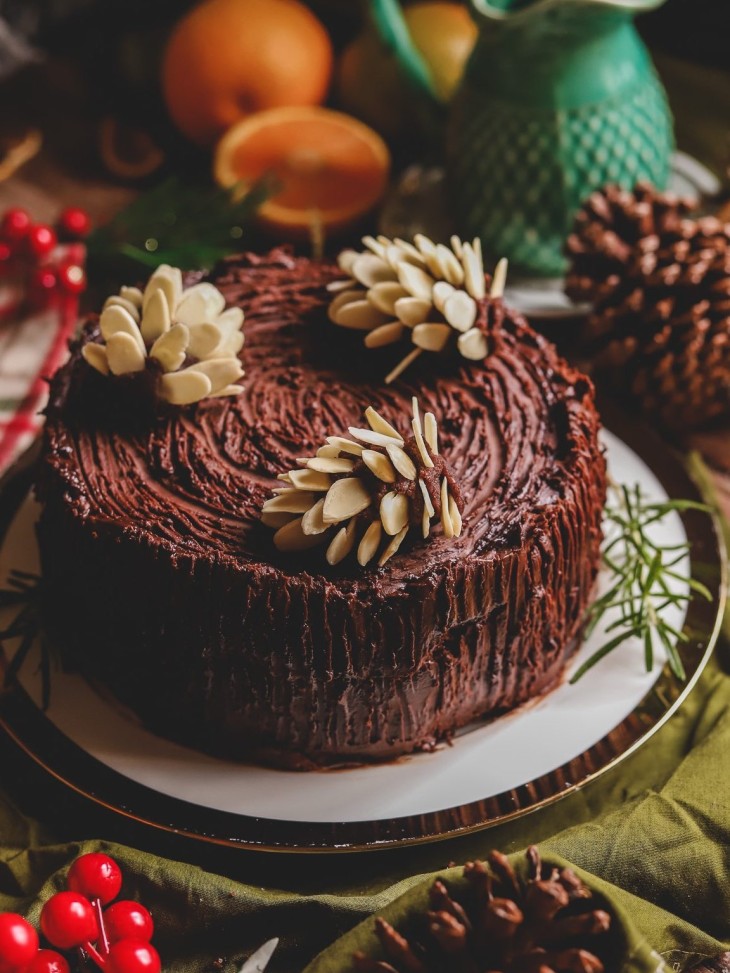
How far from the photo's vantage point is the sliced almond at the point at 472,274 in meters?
1.59

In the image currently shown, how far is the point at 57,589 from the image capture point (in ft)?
5.05

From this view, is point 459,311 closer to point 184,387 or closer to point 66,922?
point 184,387

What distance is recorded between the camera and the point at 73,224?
2445 millimetres

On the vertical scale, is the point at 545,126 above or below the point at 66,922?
above

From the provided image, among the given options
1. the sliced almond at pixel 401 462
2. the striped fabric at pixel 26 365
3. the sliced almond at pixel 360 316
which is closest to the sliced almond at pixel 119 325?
the sliced almond at pixel 360 316

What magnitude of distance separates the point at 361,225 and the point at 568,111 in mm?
536

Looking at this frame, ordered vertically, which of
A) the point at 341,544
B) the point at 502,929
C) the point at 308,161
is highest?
the point at 341,544

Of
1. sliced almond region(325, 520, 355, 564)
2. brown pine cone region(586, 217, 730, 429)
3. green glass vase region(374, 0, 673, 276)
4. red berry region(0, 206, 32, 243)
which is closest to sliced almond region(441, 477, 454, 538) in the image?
sliced almond region(325, 520, 355, 564)

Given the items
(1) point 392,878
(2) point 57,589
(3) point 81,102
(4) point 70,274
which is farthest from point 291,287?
(3) point 81,102

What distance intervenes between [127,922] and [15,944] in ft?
0.42

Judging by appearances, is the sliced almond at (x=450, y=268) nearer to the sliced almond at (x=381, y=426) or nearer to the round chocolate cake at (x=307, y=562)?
the round chocolate cake at (x=307, y=562)

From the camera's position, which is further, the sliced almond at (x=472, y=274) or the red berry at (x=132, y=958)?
the sliced almond at (x=472, y=274)

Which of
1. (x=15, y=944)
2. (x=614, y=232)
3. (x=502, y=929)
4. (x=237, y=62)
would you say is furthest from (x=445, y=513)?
(x=237, y=62)

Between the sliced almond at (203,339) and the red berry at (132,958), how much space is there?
0.72m
